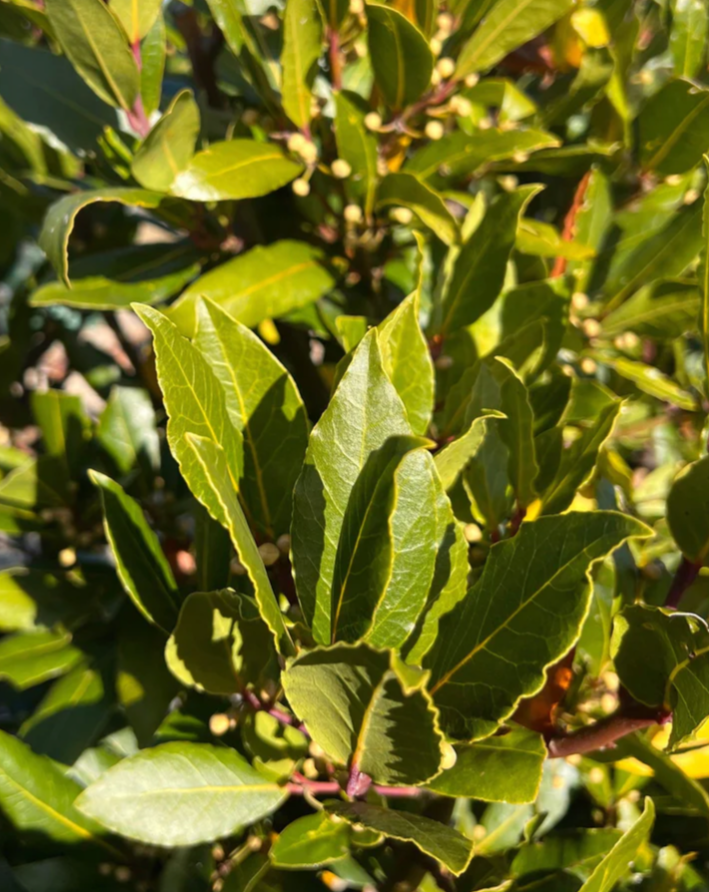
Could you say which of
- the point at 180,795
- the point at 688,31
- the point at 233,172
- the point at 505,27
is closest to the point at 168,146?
the point at 233,172

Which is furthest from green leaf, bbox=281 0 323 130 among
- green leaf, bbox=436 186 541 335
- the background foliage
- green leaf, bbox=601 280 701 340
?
green leaf, bbox=601 280 701 340

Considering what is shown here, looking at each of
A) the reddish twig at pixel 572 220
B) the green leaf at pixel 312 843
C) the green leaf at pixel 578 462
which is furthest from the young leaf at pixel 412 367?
the reddish twig at pixel 572 220

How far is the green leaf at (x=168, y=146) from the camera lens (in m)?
0.85

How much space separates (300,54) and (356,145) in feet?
0.39

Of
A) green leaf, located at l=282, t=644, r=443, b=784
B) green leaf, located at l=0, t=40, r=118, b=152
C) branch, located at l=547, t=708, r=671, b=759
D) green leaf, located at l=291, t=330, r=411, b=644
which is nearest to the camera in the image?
green leaf, located at l=282, t=644, r=443, b=784

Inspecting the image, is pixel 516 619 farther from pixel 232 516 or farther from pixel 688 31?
pixel 688 31

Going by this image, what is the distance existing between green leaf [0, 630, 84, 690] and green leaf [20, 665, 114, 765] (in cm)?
3

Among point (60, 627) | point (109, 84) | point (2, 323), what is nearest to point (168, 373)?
point (109, 84)

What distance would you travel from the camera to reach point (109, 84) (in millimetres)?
911

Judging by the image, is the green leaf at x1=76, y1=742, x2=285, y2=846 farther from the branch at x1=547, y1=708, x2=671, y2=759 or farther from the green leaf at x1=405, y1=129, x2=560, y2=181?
the green leaf at x1=405, y1=129, x2=560, y2=181

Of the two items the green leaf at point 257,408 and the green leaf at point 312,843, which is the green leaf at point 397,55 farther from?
the green leaf at point 312,843

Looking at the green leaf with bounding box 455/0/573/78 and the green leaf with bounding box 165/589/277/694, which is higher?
the green leaf with bounding box 455/0/573/78

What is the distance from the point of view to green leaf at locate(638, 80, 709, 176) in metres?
1.09

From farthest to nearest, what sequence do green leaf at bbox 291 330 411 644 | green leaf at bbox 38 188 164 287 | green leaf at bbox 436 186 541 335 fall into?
green leaf at bbox 436 186 541 335 → green leaf at bbox 38 188 164 287 → green leaf at bbox 291 330 411 644
